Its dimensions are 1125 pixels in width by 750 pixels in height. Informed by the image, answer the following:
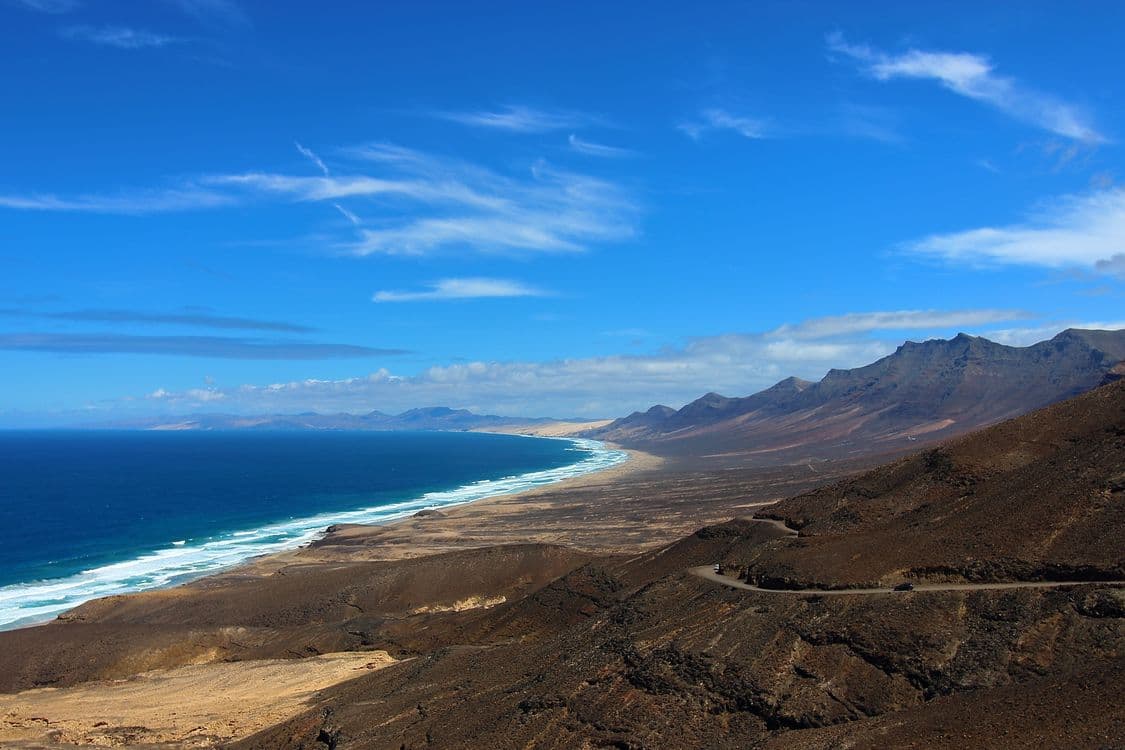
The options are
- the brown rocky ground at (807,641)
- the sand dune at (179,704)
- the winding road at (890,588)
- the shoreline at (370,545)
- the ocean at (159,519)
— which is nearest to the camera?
the brown rocky ground at (807,641)

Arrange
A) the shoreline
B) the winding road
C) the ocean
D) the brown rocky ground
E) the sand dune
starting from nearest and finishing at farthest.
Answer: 1. the brown rocky ground
2. the winding road
3. the sand dune
4. the ocean
5. the shoreline

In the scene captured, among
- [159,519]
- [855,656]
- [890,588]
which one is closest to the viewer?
[855,656]

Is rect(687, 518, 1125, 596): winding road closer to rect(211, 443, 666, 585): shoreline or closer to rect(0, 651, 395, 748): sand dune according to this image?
rect(0, 651, 395, 748): sand dune

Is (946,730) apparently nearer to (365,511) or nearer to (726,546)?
(726,546)

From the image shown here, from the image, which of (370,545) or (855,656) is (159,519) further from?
(855,656)

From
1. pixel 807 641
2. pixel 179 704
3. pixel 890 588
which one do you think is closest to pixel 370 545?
pixel 179 704

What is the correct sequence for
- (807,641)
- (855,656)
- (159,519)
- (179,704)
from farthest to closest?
(159,519) < (179,704) < (807,641) < (855,656)

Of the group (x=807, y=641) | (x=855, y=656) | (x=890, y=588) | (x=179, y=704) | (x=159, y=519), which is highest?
(x=890, y=588)

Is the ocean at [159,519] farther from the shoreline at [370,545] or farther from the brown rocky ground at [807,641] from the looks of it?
the brown rocky ground at [807,641]

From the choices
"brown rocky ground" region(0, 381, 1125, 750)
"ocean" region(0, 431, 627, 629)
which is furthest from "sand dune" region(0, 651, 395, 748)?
"ocean" region(0, 431, 627, 629)

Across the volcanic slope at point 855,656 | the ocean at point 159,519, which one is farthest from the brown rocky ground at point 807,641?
the ocean at point 159,519

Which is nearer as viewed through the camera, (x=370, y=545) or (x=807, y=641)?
(x=807, y=641)
